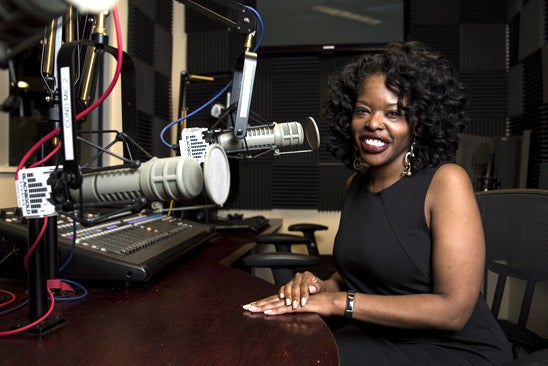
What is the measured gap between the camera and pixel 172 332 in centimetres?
79

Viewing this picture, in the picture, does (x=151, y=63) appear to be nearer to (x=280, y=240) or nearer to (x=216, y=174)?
(x=280, y=240)

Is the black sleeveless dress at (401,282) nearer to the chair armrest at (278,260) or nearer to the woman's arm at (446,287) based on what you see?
the woman's arm at (446,287)

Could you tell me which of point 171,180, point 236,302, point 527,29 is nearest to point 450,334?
point 236,302

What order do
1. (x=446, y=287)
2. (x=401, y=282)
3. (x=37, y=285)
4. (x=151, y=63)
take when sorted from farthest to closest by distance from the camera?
1. (x=151, y=63)
2. (x=401, y=282)
3. (x=446, y=287)
4. (x=37, y=285)

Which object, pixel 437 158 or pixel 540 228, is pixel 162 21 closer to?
pixel 437 158

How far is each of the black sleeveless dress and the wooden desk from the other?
0.95 feet

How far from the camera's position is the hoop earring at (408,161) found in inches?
50.2

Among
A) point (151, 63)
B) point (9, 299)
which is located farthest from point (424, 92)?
point (151, 63)

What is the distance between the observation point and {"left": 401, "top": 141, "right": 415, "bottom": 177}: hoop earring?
50.2 inches

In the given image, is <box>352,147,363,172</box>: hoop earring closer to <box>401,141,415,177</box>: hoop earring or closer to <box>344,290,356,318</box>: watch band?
<box>401,141,415,177</box>: hoop earring

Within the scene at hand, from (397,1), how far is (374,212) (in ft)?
7.80

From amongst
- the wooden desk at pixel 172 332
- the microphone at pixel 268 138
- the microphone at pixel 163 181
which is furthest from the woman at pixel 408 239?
the microphone at pixel 163 181

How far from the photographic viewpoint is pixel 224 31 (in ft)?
11.1

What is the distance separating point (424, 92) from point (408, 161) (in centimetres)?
19
